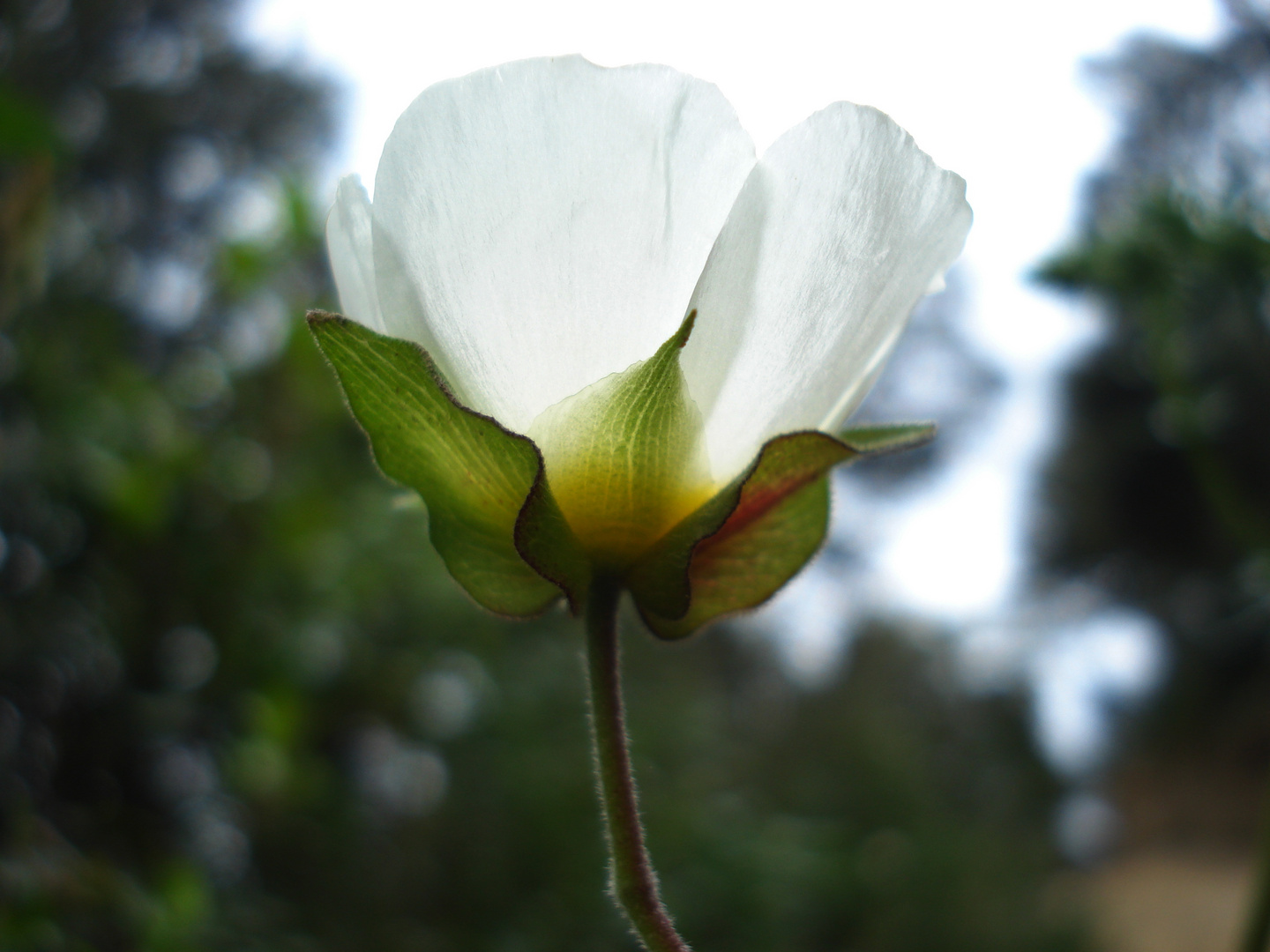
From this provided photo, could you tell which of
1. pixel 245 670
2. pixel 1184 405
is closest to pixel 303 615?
pixel 245 670

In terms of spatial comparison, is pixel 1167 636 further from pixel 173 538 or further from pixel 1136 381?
pixel 173 538

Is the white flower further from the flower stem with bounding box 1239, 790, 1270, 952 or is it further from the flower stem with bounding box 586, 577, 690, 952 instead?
the flower stem with bounding box 1239, 790, 1270, 952

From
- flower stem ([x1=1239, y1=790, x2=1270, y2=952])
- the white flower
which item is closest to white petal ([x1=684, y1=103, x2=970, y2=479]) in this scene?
the white flower

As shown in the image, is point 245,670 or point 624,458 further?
point 245,670

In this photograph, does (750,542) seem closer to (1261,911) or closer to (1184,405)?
(1261,911)

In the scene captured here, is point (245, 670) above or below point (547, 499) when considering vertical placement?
below
